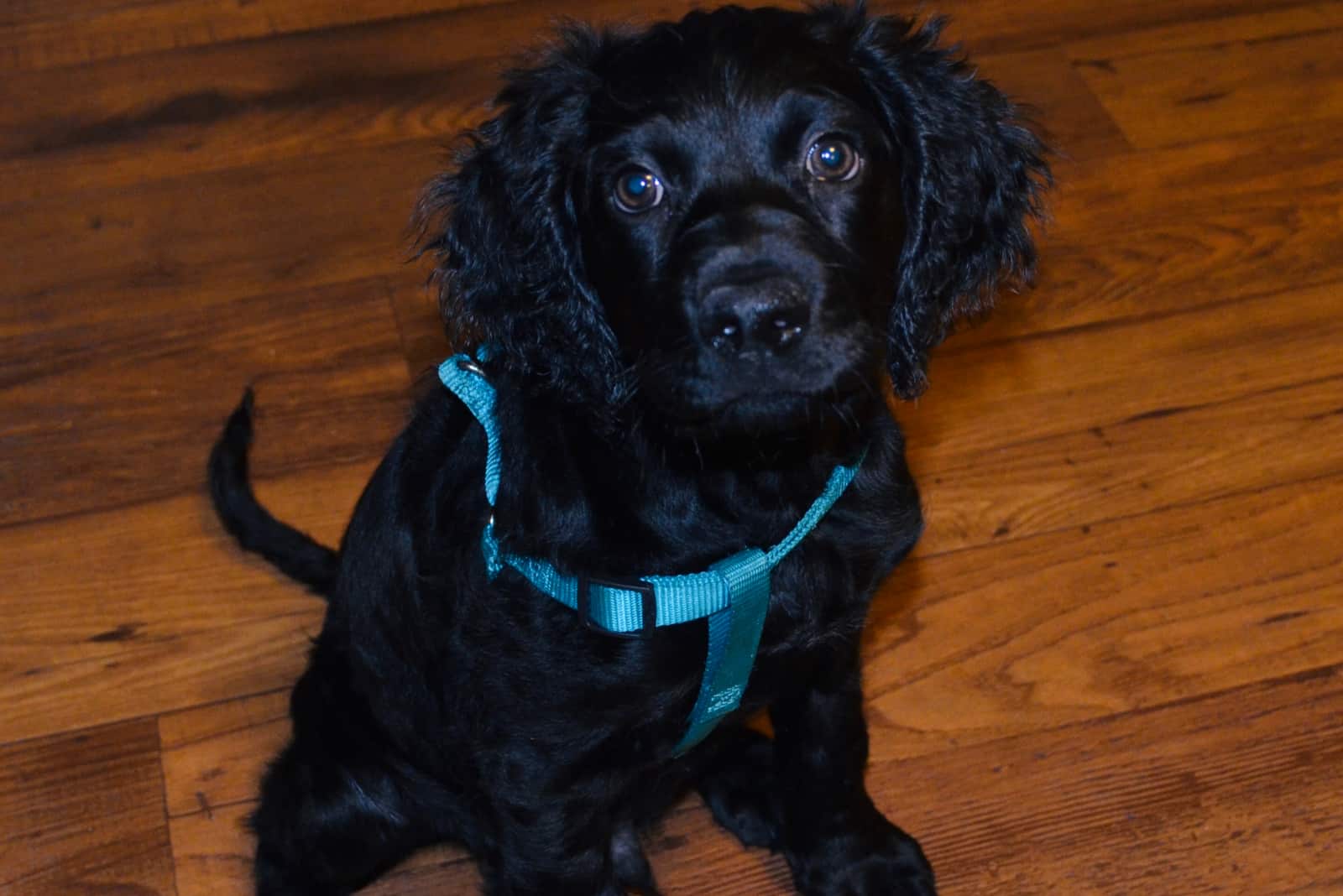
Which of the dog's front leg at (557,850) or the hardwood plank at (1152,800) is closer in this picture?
the dog's front leg at (557,850)

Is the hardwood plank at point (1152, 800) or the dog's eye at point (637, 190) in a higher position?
the dog's eye at point (637, 190)

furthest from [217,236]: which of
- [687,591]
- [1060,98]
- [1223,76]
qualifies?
[1223,76]

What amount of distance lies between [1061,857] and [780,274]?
3.90ft

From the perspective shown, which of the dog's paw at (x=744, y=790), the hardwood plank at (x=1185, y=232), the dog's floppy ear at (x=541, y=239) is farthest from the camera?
the hardwood plank at (x=1185, y=232)

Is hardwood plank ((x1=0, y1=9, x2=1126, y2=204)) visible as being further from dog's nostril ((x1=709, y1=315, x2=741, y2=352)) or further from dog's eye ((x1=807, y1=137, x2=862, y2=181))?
dog's nostril ((x1=709, y1=315, x2=741, y2=352))

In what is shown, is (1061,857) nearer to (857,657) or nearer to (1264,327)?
(857,657)

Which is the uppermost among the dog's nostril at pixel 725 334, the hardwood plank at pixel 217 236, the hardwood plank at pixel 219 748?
the dog's nostril at pixel 725 334

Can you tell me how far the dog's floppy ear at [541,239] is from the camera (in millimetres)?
2031

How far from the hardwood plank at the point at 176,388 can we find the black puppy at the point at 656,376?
0.85 metres

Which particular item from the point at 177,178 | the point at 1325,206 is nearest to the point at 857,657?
the point at 1325,206

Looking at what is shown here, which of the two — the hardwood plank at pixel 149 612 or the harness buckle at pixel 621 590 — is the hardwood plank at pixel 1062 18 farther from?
the harness buckle at pixel 621 590

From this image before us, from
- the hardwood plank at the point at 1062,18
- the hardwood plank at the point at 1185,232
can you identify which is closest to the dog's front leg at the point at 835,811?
the hardwood plank at the point at 1185,232

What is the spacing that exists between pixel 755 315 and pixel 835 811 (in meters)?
0.99

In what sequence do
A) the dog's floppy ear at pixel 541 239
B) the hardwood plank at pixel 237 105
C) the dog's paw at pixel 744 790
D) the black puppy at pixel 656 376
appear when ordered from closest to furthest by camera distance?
the black puppy at pixel 656 376
the dog's floppy ear at pixel 541 239
the dog's paw at pixel 744 790
the hardwood plank at pixel 237 105
